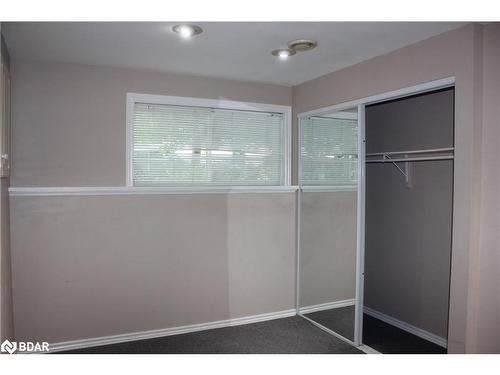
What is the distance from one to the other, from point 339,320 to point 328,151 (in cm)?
145

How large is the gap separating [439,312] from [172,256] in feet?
7.54

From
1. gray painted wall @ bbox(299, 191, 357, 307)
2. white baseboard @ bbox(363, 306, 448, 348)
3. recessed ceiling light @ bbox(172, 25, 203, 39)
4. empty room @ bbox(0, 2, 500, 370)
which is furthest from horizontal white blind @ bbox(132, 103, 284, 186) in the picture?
white baseboard @ bbox(363, 306, 448, 348)

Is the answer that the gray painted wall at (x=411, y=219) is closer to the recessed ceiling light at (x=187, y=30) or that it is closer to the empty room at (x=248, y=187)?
the empty room at (x=248, y=187)

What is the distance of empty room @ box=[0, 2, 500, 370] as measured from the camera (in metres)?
2.50

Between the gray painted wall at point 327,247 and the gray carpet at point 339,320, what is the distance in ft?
0.32

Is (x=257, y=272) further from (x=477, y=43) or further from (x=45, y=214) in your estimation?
(x=477, y=43)

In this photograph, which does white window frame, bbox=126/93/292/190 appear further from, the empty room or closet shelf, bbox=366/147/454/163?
closet shelf, bbox=366/147/454/163

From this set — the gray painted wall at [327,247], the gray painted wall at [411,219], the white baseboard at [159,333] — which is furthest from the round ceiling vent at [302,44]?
the white baseboard at [159,333]

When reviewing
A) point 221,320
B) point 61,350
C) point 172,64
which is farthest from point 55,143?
point 221,320

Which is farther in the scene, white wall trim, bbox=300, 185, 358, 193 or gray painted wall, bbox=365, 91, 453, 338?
gray painted wall, bbox=365, 91, 453, 338

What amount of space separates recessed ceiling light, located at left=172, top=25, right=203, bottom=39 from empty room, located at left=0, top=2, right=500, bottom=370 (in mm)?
36

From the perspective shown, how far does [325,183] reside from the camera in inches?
144

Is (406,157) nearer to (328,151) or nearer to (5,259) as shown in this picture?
(328,151)

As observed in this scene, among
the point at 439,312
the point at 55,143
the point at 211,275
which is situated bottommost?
the point at 439,312
